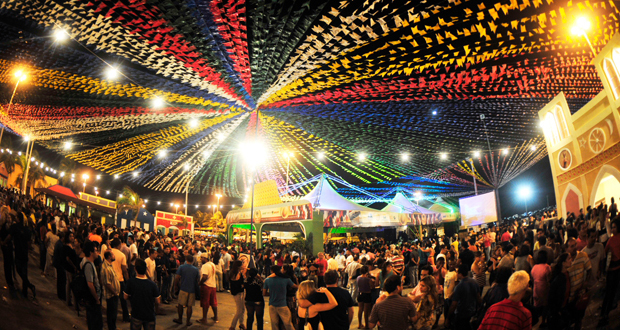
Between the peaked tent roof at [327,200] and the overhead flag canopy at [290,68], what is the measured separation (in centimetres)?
396

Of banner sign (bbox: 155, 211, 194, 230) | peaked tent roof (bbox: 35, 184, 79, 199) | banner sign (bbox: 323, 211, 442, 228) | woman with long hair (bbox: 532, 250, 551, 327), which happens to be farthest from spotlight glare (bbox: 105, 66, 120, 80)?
banner sign (bbox: 155, 211, 194, 230)

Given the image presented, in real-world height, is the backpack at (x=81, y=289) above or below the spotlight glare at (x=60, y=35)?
below

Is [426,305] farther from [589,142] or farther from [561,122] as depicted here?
[561,122]

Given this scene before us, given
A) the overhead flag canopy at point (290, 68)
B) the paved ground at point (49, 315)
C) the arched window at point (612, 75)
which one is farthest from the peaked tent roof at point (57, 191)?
the arched window at point (612, 75)

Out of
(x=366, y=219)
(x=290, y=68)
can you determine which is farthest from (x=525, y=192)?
(x=290, y=68)

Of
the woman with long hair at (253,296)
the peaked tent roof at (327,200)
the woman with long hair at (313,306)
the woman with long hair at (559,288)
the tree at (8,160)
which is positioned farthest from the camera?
the tree at (8,160)

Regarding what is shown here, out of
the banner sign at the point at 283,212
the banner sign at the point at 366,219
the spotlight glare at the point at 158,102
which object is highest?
the spotlight glare at the point at 158,102

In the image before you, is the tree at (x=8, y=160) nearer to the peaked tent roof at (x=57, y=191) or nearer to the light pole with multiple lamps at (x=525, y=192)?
the peaked tent roof at (x=57, y=191)

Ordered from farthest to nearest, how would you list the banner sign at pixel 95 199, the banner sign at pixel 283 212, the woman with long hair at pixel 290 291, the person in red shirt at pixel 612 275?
the banner sign at pixel 95 199 < the banner sign at pixel 283 212 < the woman with long hair at pixel 290 291 < the person in red shirt at pixel 612 275

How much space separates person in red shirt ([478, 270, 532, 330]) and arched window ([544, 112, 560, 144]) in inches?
586

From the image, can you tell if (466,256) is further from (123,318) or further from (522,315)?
(123,318)

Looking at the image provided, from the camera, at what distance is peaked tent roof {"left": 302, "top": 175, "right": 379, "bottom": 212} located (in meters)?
20.6

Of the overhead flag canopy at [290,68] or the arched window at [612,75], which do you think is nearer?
the overhead flag canopy at [290,68]

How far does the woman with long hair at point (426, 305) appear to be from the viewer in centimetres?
552
